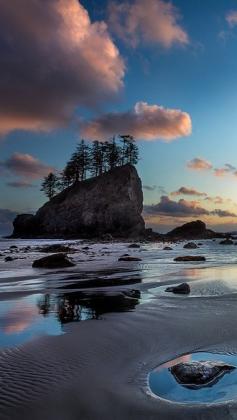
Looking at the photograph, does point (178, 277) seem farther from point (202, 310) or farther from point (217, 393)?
point (217, 393)

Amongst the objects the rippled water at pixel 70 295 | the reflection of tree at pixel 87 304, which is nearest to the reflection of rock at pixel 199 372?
the rippled water at pixel 70 295

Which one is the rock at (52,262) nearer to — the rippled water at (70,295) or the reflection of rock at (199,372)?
the rippled water at (70,295)

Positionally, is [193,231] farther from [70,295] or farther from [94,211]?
[70,295]

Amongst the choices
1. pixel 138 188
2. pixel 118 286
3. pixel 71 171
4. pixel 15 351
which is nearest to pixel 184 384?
pixel 15 351

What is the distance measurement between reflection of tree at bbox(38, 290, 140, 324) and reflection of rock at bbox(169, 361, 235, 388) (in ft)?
9.21

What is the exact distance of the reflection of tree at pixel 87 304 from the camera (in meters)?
6.52

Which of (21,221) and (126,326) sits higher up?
(21,221)

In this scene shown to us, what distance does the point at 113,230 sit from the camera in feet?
229

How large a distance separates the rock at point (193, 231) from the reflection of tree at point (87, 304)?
6856cm

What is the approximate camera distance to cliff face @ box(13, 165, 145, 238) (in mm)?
70688

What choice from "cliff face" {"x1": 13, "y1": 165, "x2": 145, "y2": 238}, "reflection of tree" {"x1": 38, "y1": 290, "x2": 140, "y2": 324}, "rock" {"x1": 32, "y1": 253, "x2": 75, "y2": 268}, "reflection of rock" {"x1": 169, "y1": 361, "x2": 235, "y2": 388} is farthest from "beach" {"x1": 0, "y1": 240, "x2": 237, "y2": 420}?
"cliff face" {"x1": 13, "y1": 165, "x2": 145, "y2": 238}

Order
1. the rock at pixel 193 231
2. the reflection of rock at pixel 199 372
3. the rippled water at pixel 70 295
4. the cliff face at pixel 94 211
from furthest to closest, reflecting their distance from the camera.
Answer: the rock at pixel 193 231 → the cliff face at pixel 94 211 → the rippled water at pixel 70 295 → the reflection of rock at pixel 199 372

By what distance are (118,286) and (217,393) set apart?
7.10m

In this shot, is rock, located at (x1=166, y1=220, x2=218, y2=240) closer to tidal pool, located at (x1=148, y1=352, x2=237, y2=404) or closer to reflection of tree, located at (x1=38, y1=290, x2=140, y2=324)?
reflection of tree, located at (x1=38, y1=290, x2=140, y2=324)
